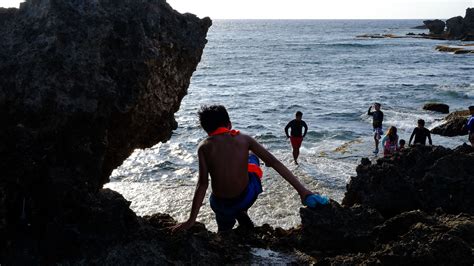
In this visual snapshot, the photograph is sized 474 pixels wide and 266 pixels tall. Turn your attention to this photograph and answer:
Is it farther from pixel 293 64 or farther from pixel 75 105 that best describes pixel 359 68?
pixel 75 105

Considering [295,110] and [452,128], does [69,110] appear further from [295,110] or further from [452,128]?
[295,110]

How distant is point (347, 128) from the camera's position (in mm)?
20016

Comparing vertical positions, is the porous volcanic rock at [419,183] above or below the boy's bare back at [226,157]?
below

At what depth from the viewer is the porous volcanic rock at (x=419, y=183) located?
533 cm

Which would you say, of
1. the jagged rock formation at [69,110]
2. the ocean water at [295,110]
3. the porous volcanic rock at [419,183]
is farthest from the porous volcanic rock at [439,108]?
the jagged rock formation at [69,110]

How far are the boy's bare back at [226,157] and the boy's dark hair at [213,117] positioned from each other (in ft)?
0.34

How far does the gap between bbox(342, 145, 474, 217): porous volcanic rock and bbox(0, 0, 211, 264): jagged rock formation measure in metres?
2.89

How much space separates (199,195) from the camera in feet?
13.5

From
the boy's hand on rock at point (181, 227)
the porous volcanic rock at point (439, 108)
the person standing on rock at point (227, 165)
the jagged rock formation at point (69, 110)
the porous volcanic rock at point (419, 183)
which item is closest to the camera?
the jagged rock formation at point (69, 110)

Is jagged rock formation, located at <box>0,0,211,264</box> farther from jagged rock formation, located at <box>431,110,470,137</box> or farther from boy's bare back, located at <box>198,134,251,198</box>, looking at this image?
jagged rock formation, located at <box>431,110,470,137</box>

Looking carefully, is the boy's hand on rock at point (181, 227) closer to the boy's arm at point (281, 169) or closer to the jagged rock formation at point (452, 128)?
the boy's arm at point (281, 169)

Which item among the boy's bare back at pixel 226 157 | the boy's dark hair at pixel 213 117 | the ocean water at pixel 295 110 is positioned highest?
the boy's dark hair at pixel 213 117

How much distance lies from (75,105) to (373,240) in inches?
111

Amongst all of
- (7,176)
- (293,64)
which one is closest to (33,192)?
(7,176)
